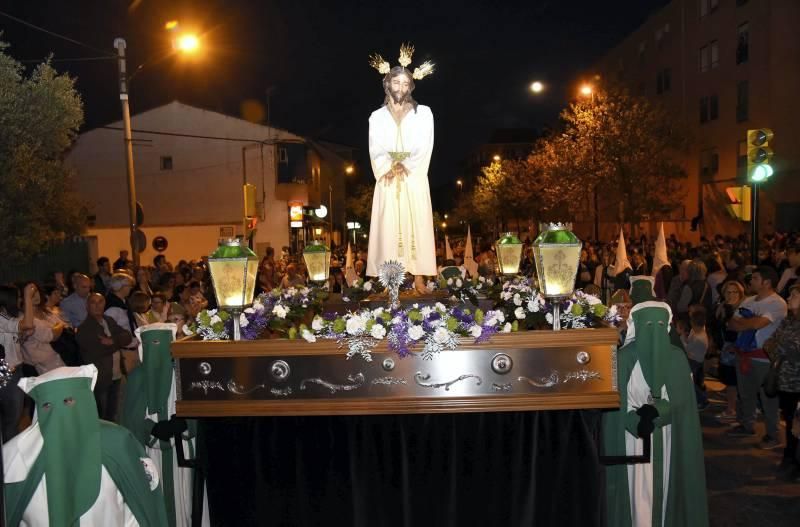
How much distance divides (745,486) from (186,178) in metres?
33.9

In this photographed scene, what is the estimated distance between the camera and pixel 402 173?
23.5 feet

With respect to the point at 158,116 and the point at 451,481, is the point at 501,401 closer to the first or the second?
the point at 451,481

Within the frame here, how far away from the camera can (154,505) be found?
13.5 feet

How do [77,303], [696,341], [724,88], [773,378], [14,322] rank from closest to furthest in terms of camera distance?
[773,378], [14,322], [696,341], [77,303], [724,88]

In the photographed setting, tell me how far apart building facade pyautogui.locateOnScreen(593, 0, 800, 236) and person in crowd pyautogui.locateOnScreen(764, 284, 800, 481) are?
70.9 feet

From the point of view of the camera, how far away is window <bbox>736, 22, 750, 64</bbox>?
3334 centimetres

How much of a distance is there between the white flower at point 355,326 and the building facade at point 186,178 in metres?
31.7

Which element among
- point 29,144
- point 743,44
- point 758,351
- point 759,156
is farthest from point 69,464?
point 743,44

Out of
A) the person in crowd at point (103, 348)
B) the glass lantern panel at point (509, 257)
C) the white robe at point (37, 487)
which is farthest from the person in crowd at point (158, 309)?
the white robe at point (37, 487)

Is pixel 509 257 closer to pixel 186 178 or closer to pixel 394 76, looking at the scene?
pixel 394 76

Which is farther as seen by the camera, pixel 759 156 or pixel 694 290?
pixel 694 290

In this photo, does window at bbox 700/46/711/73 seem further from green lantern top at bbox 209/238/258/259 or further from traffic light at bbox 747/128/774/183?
green lantern top at bbox 209/238/258/259

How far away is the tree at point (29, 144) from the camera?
15906mm

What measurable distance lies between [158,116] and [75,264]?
535 inches
